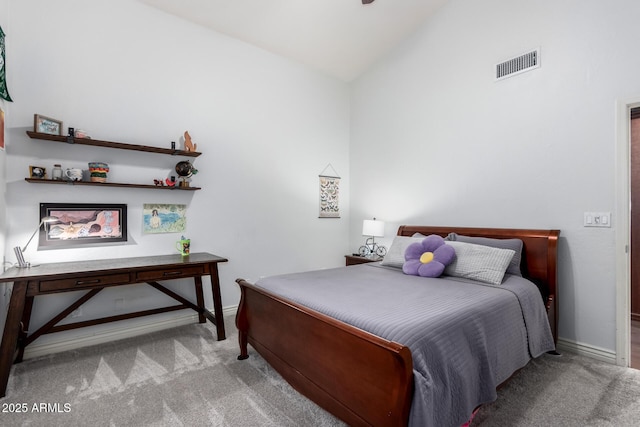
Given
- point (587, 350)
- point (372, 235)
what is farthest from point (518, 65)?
point (587, 350)

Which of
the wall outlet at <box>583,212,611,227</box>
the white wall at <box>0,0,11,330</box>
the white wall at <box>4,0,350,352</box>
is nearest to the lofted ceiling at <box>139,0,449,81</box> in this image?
the white wall at <box>4,0,350,352</box>

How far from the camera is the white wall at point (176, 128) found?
2549 millimetres

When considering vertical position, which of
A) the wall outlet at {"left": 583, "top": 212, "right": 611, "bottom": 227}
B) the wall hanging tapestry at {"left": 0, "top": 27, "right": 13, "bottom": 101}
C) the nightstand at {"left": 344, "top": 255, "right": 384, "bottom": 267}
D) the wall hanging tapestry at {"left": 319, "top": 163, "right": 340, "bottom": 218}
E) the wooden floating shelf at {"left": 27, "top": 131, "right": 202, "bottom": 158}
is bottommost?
Answer: the nightstand at {"left": 344, "top": 255, "right": 384, "bottom": 267}

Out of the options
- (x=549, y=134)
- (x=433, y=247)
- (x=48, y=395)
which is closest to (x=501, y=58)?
(x=549, y=134)

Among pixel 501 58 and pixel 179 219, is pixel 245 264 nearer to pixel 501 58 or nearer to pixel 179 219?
pixel 179 219

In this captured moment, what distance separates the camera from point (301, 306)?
186 centimetres

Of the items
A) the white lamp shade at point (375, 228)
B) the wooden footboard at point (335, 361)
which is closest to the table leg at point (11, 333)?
the wooden footboard at point (335, 361)

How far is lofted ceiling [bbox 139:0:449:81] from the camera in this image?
3.18 m

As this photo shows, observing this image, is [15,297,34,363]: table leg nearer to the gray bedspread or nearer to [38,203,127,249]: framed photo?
[38,203,127,249]: framed photo

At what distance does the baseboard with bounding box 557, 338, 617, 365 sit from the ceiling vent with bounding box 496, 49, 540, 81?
7.99 feet

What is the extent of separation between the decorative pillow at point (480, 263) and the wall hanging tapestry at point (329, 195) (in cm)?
210

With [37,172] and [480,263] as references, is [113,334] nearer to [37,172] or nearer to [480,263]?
[37,172]

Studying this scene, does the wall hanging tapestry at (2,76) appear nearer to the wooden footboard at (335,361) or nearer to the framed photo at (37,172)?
the framed photo at (37,172)

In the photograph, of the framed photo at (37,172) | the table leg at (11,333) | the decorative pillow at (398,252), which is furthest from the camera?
the decorative pillow at (398,252)
